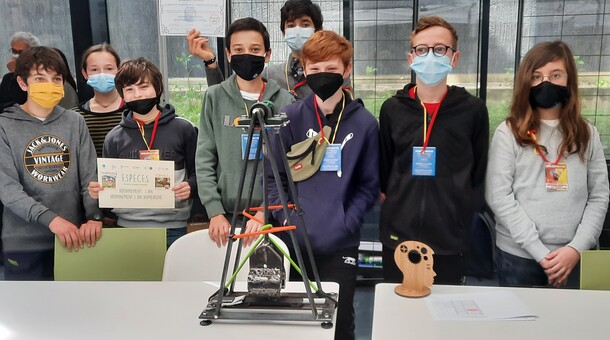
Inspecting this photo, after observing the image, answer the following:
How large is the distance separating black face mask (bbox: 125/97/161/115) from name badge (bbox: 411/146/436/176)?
4.12ft

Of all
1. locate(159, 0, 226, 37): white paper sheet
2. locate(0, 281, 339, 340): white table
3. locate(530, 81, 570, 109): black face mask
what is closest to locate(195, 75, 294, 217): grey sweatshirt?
locate(0, 281, 339, 340): white table

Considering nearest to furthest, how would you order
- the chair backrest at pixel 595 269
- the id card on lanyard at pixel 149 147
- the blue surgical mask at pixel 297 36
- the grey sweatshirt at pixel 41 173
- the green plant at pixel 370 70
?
the chair backrest at pixel 595 269, the grey sweatshirt at pixel 41 173, the id card on lanyard at pixel 149 147, the blue surgical mask at pixel 297 36, the green plant at pixel 370 70

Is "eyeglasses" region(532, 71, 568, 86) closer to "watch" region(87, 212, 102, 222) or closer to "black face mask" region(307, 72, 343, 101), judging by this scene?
"black face mask" region(307, 72, 343, 101)

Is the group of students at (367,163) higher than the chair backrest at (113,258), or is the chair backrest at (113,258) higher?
the group of students at (367,163)

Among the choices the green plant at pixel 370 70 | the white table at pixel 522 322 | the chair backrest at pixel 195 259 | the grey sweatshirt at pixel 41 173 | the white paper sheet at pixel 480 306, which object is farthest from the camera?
the green plant at pixel 370 70

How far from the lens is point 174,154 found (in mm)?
2408

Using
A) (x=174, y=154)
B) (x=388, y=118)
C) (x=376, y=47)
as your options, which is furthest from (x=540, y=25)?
(x=174, y=154)

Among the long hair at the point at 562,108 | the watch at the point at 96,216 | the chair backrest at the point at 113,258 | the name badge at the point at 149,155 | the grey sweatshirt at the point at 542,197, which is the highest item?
the long hair at the point at 562,108

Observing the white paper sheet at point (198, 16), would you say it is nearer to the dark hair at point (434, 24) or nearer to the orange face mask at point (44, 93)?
the orange face mask at point (44, 93)

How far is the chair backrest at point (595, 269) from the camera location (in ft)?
6.00

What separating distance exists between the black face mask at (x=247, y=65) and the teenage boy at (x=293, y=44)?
0.94 ft

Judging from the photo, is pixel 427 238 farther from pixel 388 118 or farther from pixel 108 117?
pixel 108 117

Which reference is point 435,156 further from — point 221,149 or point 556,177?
point 221,149

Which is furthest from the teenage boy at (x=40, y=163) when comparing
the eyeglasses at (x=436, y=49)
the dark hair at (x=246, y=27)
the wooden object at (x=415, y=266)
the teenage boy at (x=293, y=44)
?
the eyeglasses at (x=436, y=49)
